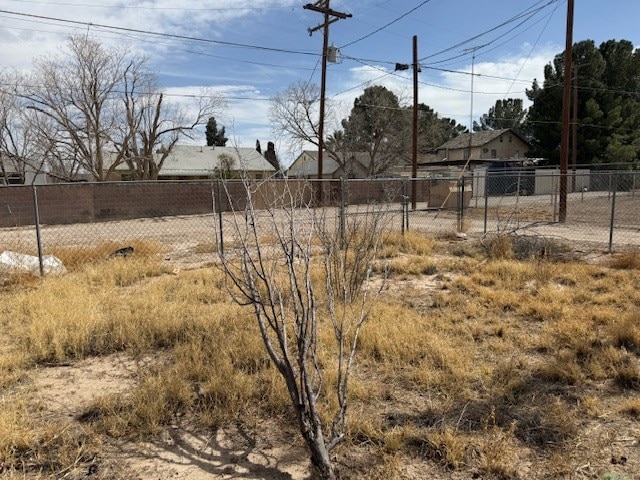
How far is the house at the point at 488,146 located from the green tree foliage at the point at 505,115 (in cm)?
2267

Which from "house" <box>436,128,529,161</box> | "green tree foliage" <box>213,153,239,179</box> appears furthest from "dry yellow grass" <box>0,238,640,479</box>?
"house" <box>436,128,529,161</box>

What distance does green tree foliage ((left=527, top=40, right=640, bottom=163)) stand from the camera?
40.0m

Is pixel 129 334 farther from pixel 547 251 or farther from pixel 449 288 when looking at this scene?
pixel 547 251

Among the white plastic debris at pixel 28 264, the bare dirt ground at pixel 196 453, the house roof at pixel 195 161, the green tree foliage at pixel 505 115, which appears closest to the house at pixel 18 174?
the house roof at pixel 195 161

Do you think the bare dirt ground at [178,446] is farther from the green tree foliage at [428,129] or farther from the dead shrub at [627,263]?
the green tree foliage at [428,129]

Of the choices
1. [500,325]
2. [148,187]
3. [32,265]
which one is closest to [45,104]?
[148,187]

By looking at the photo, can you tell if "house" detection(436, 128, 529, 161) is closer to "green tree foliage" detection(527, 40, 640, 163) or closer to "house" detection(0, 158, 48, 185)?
"green tree foliage" detection(527, 40, 640, 163)

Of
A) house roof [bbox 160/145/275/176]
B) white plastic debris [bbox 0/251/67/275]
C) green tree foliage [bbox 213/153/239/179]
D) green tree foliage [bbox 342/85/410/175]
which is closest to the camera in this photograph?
white plastic debris [bbox 0/251/67/275]

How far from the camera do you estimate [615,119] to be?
40.2 meters

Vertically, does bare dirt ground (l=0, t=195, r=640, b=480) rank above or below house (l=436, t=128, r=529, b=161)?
below

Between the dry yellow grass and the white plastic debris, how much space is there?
2.71ft

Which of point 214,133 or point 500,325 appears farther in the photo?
point 214,133

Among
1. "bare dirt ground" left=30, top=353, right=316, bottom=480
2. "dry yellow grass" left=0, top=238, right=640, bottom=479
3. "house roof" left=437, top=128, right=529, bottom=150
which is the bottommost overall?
"bare dirt ground" left=30, top=353, right=316, bottom=480

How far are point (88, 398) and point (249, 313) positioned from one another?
205 centimetres
